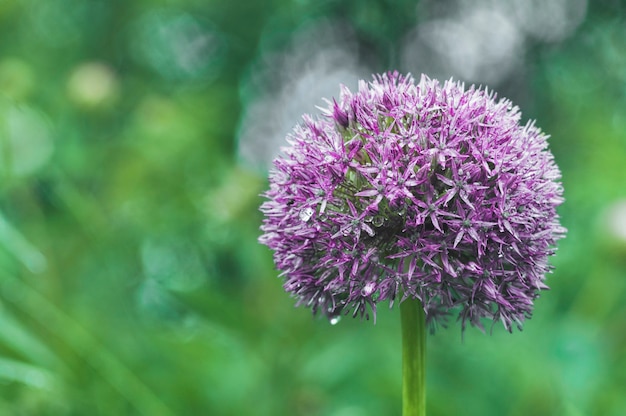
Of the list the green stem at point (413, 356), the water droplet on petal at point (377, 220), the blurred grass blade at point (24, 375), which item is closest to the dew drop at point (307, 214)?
the water droplet on petal at point (377, 220)

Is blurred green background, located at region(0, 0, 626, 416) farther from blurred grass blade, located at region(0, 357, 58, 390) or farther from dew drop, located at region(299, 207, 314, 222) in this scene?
dew drop, located at region(299, 207, 314, 222)

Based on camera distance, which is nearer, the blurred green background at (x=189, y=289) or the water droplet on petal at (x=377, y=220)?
the water droplet on petal at (x=377, y=220)

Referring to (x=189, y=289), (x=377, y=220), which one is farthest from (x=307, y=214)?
(x=189, y=289)

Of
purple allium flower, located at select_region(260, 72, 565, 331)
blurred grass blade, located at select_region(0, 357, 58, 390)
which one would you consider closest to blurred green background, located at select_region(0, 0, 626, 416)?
blurred grass blade, located at select_region(0, 357, 58, 390)

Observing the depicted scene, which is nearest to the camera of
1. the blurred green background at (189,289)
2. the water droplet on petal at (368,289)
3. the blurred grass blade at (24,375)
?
the water droplet on petal at (368,289)

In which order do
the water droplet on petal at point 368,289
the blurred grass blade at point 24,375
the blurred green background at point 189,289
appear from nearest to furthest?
the water droplet on petal at point 368,289, the blurred grass blade at point 24,375, the blurred green background at point 189,289

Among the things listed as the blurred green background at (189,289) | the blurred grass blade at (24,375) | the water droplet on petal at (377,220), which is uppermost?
the blurred green background at (189,289)

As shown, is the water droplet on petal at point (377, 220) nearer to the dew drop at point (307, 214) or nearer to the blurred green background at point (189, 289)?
the dew drop at point (307, 214)
